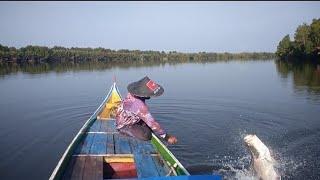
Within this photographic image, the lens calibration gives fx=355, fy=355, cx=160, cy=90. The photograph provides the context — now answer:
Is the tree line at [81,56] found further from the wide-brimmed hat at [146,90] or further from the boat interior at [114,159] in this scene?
the wide-brimmed hat at [146,90]

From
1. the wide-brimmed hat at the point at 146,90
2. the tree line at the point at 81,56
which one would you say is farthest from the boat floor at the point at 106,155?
the tree line at the point at 81,56

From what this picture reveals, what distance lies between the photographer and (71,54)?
319 ft

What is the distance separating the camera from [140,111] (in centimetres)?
781

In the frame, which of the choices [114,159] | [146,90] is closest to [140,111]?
[146,90]

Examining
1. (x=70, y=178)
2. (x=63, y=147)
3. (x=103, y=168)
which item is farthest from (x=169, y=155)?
(x=63, y=147)

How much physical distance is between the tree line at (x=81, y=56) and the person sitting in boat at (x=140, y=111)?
76416 millimetres

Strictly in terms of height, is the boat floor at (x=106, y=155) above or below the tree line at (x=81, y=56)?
below

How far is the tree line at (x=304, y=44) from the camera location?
214ft

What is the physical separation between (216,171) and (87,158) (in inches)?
143

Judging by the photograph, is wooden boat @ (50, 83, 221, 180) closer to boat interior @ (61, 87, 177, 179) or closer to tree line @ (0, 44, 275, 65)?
boat interior @ (61, 87, 177, 179)

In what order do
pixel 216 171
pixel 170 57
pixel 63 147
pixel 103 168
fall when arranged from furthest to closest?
pixel 170 57, pixel 63 147, pixel 216 171, pixel 103 168

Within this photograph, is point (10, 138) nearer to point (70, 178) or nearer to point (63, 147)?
point (63, 147)

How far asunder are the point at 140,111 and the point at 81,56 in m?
96.2

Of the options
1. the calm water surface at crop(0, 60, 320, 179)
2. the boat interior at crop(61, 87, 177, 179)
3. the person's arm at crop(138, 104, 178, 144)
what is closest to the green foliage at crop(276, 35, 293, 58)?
the calm water surface at crop(0, 60, 320, 179)
